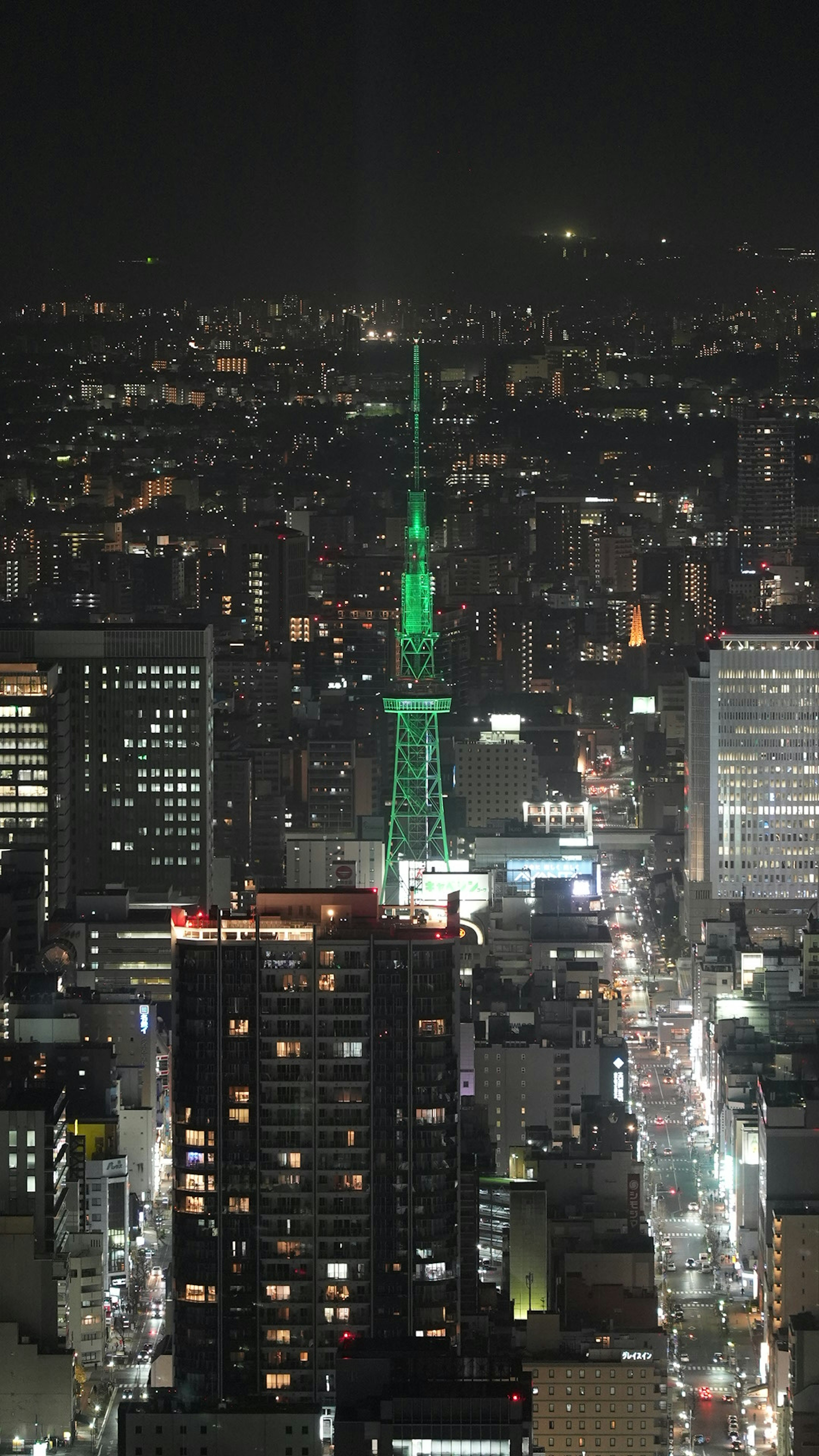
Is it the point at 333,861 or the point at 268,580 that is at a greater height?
the point at 268,580

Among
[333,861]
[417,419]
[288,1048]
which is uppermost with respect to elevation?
[417,419]

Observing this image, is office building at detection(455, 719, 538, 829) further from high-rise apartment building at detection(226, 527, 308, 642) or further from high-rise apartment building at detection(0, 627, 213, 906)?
high-rise apartment building at detection(0, 627, 213, 906)

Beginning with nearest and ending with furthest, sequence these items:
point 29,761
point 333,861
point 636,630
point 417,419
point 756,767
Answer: point 29,761 < point 333,861 < point 756,767 < point 417,419 < point 636,630

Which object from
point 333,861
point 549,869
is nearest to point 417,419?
point 549,869

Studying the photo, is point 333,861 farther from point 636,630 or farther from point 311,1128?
point 636,630

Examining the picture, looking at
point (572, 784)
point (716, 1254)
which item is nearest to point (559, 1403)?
point (716, 1254)

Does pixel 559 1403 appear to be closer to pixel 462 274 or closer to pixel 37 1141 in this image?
pixel 37 1141

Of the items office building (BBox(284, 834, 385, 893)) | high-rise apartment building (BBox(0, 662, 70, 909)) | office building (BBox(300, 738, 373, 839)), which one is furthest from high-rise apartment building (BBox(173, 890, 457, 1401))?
office building (BBox(300, 738, 373, 839))
